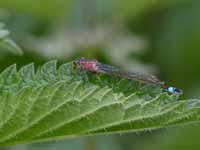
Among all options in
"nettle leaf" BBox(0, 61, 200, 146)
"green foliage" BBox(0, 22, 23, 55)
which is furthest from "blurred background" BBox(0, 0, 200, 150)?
"nettle leaf" BBox(0, 61, 200, 146)

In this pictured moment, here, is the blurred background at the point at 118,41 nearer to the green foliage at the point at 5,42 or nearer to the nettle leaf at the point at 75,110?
the green foliage at the point at 5,42

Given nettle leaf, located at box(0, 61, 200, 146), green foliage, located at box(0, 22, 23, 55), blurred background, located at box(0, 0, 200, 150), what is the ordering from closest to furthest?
nettle leaf, located at box(0, 61, 200, 146) < green foliage, located at box(0, 22, 23, 55) < blurred background, located at box(0, 0, 200, 150)

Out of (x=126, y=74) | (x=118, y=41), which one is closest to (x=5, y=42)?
(x=126, y=74)

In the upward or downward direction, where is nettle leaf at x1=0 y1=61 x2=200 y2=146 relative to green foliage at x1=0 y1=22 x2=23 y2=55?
downward

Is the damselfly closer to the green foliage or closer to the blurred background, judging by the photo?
the green foliage

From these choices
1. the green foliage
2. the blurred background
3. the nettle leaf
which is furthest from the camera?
the blurred background

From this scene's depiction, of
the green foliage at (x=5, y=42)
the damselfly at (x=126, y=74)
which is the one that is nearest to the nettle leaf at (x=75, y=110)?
the damselfly at (x=126, y=74)
